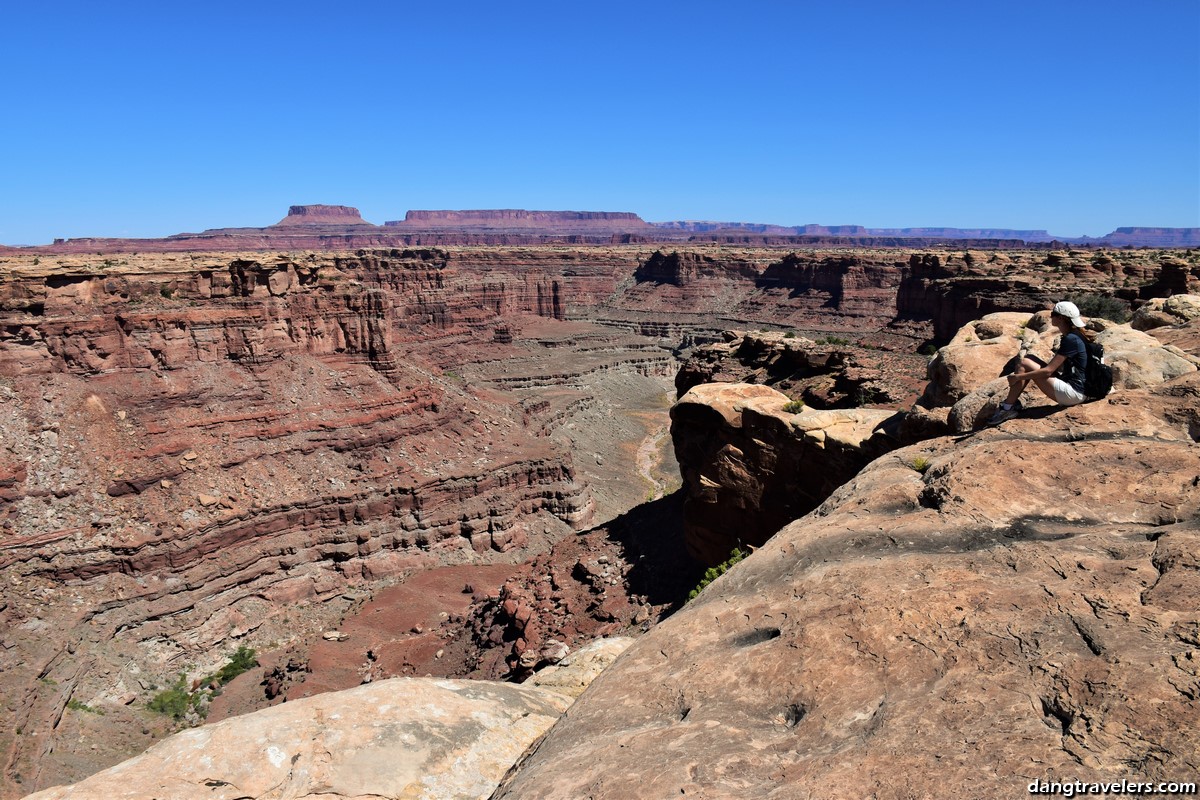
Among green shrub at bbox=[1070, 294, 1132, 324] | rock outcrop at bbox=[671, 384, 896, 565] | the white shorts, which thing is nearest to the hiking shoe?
the white shorts

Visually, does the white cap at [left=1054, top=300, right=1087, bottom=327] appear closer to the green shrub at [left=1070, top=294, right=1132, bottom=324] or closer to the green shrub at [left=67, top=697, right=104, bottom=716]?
the green shrub at [left=67, top=697, right=104, bottom=716]

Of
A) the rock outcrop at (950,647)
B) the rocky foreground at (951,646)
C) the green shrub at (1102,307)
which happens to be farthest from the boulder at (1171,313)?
the green shrub at (1102,307)

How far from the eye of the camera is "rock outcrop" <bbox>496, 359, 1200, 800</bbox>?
17.2 ft

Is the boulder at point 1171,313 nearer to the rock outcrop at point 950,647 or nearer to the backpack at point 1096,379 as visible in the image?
the backpack at point 1096,379

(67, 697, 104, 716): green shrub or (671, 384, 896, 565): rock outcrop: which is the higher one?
(671, 384, 896, 565): rock outcrop

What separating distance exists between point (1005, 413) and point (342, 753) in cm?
1053

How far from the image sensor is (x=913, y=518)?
895 centimetres

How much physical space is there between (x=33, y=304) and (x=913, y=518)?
40.8 m

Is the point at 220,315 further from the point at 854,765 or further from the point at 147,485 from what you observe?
the point at 854,765

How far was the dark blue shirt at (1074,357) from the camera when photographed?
10.7 metres

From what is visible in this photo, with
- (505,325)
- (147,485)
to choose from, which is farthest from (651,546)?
(505,325)

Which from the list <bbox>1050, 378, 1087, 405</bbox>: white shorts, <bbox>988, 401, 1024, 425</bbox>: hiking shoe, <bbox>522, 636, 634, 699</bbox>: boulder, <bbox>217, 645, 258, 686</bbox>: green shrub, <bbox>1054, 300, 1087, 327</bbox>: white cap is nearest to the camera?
<bbox>1050, 378, 1087, 405</bbox>: white shorts

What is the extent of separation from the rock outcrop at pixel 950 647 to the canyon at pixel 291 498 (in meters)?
0.96

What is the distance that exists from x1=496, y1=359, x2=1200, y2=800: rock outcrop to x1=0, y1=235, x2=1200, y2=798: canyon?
0.96m
